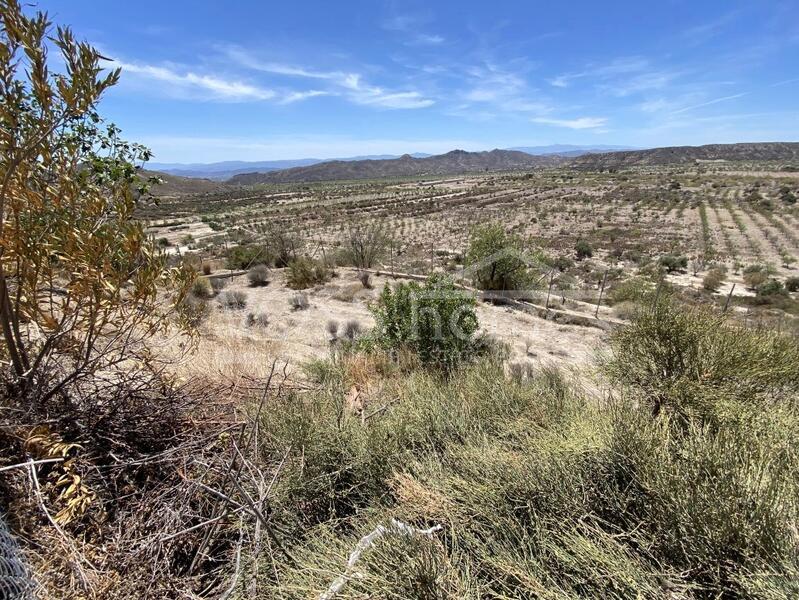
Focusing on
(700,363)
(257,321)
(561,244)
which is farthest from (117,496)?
(561,244)

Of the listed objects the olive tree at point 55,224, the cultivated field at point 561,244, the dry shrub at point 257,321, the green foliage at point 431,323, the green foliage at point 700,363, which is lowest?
the cultivated field at point 561,244

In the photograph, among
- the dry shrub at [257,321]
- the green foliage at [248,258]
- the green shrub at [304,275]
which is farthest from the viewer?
the green foliage at [248,258]

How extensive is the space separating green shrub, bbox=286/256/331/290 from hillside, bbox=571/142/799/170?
121 metres

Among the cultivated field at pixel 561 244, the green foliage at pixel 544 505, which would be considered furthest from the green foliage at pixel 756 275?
the green foliage at pixel 544 505

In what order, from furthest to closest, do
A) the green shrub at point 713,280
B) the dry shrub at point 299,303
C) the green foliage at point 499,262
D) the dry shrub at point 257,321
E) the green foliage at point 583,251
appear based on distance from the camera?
the green foliage at point 583,251, the green shrub at point 713,280, the green foliage at point 499,262, the dry shrub at point 299,303, the dry shrub at point 257,321

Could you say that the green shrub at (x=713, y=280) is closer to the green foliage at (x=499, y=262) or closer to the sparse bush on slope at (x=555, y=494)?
the green foliage at (x=499, y=262)

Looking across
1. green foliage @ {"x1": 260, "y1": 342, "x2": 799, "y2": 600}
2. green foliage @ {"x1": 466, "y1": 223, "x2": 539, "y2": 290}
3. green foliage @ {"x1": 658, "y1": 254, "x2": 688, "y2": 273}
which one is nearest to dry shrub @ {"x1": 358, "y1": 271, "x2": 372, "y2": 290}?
green foliage @ {"x1": 466, "y1": 223, "x2": 539, "y2": 290}

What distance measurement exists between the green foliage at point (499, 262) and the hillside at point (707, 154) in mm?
118742

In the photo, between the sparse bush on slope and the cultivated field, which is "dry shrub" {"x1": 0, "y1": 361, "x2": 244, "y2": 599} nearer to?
the sparse bush on slope

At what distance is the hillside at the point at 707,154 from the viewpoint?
112 metres

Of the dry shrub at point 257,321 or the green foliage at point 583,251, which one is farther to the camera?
the green foliage at point 583,251

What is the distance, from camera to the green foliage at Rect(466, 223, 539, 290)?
14406 mm

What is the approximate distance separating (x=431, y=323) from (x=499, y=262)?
7.78m

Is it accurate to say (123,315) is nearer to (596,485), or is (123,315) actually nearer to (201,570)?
(201,570)
